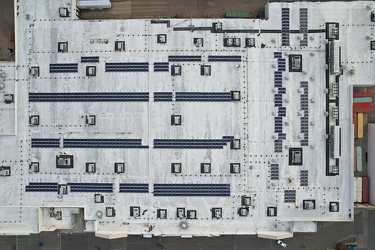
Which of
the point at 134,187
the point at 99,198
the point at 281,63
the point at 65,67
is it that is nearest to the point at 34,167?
the point at 99,198

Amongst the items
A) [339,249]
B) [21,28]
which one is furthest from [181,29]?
[339,249]

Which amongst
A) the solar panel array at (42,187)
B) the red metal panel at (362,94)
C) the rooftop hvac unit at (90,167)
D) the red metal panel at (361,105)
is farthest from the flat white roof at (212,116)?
the red metal panel at (361,105)

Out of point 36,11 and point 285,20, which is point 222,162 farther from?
point 36,11

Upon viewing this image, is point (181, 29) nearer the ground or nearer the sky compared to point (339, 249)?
nearer the sky

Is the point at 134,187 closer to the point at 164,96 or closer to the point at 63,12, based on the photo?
the point at 164,96

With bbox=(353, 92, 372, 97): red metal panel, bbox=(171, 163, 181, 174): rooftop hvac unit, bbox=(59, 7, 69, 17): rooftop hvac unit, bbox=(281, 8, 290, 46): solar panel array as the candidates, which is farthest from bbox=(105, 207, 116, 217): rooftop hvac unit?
bbox=(353, 92, 372, 97): red metal panel
